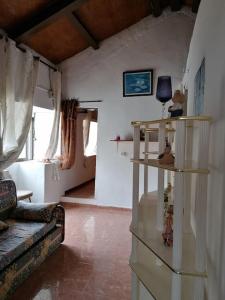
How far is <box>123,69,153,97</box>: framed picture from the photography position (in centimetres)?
478

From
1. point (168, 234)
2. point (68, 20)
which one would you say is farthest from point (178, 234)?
point (68, 20)

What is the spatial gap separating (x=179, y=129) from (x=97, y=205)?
173 inches

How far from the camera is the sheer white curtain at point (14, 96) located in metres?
3.44

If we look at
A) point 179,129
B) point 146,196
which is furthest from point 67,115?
point 179,129

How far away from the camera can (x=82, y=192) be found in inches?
232

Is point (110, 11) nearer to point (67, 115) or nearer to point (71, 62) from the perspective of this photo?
point (71, 62)

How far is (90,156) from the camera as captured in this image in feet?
23.6

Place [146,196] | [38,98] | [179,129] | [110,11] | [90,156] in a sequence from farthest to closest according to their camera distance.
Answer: [90,156] → [38,98] → [110,11] → [146,196] → [179,129]

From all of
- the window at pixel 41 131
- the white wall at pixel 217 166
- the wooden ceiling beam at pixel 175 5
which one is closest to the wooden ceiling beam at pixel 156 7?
the wooden ceiling beam at pixel 175 5

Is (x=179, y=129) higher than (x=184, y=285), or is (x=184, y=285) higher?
(x=179, y=129)

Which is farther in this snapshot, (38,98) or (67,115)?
(67,115)

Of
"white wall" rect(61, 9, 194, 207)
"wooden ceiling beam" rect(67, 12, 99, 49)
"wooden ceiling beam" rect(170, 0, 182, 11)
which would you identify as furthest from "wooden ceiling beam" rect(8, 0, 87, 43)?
"wooden ceiling beam" rect(170, 0, 182, 11)

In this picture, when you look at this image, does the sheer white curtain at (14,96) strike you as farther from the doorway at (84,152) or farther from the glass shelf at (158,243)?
the glass shelf at (158,243)

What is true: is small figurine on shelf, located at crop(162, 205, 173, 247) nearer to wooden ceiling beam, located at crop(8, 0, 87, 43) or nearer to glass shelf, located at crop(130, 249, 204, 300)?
glass shelf, located at crop(130, 249, 204, 300)
